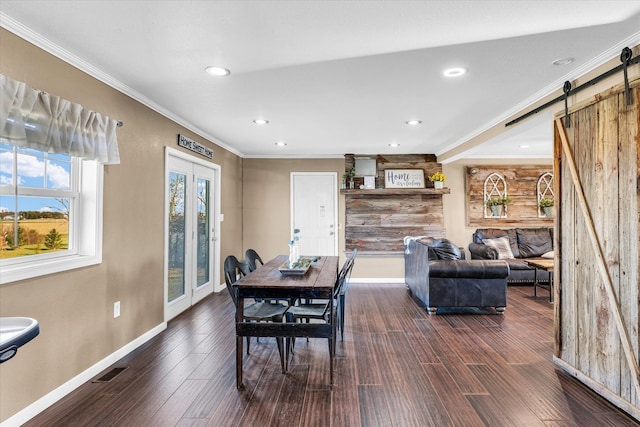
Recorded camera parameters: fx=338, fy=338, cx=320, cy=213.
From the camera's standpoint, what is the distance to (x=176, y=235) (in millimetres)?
4113

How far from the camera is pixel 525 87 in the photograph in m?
2.96

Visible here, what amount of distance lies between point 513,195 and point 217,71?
5964mm

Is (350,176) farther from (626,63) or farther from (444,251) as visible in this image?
(626,63)

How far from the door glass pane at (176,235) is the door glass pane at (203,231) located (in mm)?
505

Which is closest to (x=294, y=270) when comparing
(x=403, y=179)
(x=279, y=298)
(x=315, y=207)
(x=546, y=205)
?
(x=279, y=298)

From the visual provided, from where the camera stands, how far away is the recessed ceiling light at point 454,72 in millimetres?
2602

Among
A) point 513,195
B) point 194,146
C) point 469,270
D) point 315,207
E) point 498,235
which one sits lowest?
point 469,270

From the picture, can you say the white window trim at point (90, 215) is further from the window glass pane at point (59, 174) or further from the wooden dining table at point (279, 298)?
the wooden dining table at point (279, 298)

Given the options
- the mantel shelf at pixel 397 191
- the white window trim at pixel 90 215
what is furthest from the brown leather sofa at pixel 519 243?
the white window trim at pixel 90 215

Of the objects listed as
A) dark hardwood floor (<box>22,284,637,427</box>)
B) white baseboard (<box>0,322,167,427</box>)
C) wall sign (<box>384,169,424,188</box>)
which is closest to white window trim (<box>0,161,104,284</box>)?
white baseboard (<box>0,322,167,427</box>)

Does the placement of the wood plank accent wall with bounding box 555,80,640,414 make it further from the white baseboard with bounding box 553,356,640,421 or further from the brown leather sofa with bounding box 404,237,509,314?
the brown leather sofa with bounding box 404,237,509,314

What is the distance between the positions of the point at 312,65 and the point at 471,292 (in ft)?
10.7

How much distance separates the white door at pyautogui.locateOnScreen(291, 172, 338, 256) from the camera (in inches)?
248

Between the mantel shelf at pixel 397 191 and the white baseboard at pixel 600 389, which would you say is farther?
the mantel shelf at pixel 397 191
